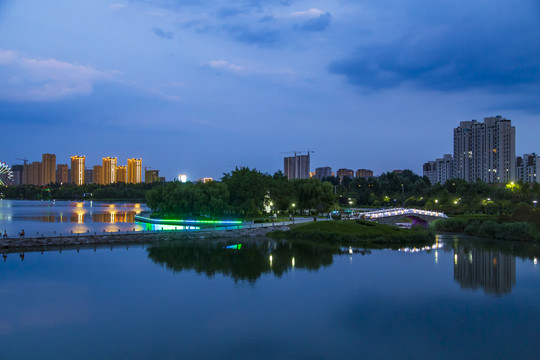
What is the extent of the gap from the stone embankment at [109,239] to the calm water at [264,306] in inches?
96.2

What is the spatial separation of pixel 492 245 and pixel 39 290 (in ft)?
136

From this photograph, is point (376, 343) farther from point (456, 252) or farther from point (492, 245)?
point (492, 245)

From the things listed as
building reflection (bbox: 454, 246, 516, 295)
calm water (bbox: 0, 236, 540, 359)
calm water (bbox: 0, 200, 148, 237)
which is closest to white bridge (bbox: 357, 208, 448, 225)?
building reflection (bbox: 454, 246, 516, 295)

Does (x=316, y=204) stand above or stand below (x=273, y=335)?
above

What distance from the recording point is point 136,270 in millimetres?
31297

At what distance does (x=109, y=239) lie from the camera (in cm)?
4172

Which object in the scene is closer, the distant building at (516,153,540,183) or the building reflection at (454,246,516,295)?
the building reflection at (454,246,516,295)

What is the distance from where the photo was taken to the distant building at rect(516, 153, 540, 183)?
495ft

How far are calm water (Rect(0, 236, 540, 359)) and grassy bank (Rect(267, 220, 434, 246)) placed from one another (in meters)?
8.71

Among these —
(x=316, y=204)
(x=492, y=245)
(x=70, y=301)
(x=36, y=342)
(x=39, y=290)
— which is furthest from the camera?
(x=316, y=204)

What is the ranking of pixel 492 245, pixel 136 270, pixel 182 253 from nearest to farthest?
pixel 136 270, pixel 182 253, pixel 492 245

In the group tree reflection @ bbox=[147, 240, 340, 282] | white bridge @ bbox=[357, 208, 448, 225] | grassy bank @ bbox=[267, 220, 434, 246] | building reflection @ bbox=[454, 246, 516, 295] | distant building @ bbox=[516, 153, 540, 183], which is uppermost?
distant building @ bbox=[516, 153, 540, 183]

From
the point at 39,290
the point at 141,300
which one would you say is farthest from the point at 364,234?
the point at 39,290

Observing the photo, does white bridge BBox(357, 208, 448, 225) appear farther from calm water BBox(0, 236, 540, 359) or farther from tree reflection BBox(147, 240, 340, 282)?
calm water BBox(0, 236, 540, 359)
